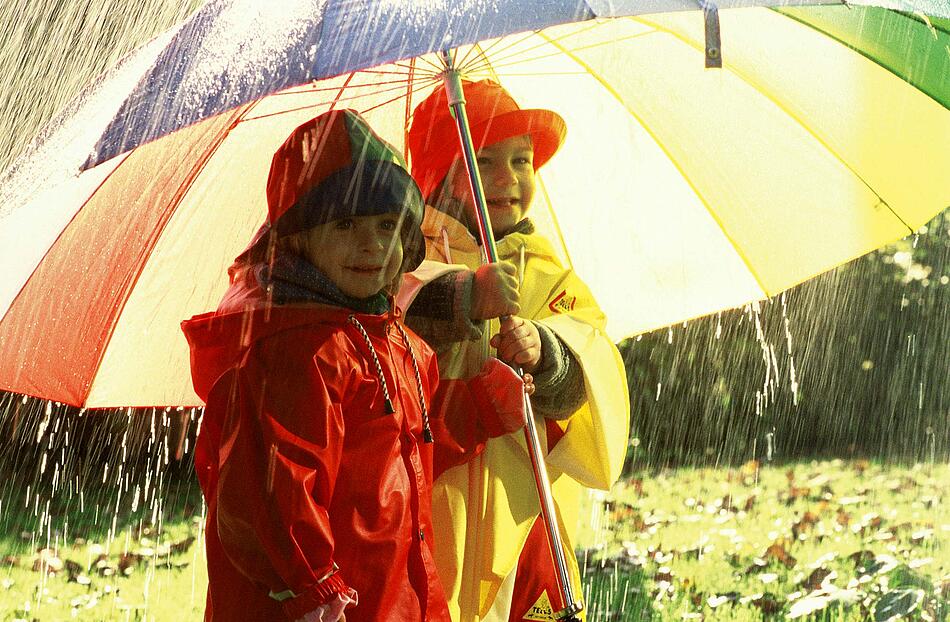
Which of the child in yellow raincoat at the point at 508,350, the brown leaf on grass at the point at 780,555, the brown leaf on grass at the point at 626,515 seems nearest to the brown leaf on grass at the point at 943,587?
the brown leaf on grass at the point at 780,555

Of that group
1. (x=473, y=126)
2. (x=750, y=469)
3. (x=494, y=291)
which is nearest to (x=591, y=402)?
(x=494, y=291)

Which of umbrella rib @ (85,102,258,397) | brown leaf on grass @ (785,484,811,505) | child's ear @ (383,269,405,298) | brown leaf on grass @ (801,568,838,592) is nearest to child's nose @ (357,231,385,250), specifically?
child's ear @ (383,269,405,298)

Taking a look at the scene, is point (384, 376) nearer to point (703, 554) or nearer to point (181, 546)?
point (703, 554)

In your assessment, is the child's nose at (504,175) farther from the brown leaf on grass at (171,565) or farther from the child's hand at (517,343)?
the brown leaf on grass at (171,565)

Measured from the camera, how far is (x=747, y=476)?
7.68 metres

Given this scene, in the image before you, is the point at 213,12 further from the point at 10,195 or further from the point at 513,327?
the point at 513,327

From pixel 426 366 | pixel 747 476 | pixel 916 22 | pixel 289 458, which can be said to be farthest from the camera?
pixel 747 476

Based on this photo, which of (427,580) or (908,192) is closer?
(427,580)

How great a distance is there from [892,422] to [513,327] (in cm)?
631

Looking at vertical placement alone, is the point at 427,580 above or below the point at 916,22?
below

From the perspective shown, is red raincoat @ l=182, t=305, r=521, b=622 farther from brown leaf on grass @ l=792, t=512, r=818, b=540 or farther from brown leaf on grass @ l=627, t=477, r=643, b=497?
brown leaf on grass @ l=627, t=477, r=643, b=497

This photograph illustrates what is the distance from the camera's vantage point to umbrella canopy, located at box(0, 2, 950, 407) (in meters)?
2.77

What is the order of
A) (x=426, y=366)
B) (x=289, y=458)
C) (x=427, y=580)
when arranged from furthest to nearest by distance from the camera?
(x=426, y=366), (x=427, y=580), (x=289, y=458)

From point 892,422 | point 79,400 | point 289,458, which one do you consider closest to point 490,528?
point 289,458
